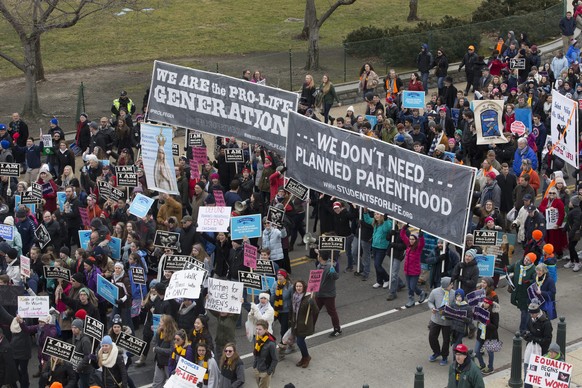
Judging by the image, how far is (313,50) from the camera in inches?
1423

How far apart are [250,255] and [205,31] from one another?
2763cm

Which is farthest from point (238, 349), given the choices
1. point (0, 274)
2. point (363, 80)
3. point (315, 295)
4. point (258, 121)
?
point (363, 80)

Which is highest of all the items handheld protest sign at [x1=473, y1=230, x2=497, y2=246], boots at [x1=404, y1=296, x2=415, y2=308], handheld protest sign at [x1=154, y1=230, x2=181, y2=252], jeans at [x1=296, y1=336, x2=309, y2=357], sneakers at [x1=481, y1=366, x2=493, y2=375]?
handheld protest sign at [x1=473, y1=230, x2=497, y2=246]

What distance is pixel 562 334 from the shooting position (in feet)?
54.2

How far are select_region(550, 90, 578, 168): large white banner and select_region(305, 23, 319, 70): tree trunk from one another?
1491cm

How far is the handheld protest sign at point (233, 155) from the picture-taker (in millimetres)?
23734

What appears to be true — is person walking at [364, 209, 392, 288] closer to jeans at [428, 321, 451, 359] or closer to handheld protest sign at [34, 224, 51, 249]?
jeans at [428, 321, 451, 359]

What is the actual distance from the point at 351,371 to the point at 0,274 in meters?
6.19

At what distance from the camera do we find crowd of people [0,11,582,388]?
1628cm

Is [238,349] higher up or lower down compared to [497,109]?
lower down

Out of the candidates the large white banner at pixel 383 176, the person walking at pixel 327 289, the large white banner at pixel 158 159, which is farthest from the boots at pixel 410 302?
the large white banner at pixel 158 159

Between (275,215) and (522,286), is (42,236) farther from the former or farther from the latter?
(522,286)

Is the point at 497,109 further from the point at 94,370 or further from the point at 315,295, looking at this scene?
the point at 94,370

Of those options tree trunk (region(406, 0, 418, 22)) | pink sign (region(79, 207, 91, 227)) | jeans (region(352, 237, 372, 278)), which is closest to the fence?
tree trunk (region(406, 0, 418, 22))
